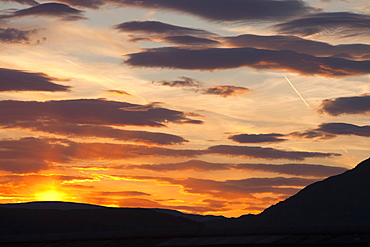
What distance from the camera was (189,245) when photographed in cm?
9331

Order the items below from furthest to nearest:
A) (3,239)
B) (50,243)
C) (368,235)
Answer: (3,239), (50,243), (368,235)

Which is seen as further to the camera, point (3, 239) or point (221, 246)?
point (3, 239)

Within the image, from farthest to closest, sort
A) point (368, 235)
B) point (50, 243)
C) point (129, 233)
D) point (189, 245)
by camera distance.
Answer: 1. point (50, 243)
2. point (129, 233)
3. point (189, 245)
4. point (368, 235)

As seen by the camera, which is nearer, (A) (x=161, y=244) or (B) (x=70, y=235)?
(A) (x=161, y=244)

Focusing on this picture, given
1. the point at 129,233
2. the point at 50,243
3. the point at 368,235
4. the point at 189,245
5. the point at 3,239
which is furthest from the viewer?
the point at 3,239

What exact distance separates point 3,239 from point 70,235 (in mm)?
18677

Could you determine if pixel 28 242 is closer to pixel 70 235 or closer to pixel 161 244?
pixel 70 235

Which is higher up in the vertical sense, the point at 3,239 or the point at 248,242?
the point at 3,239

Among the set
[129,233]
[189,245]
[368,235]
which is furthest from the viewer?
[129,233]

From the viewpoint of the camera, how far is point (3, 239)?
416 feet

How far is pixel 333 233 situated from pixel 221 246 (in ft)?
56.7

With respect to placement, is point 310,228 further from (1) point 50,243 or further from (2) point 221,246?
(1) point 50,243

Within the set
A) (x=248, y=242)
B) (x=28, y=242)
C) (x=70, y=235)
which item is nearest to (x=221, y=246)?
(x=248, y=242)

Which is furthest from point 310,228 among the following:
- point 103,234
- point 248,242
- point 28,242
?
point 28,242
